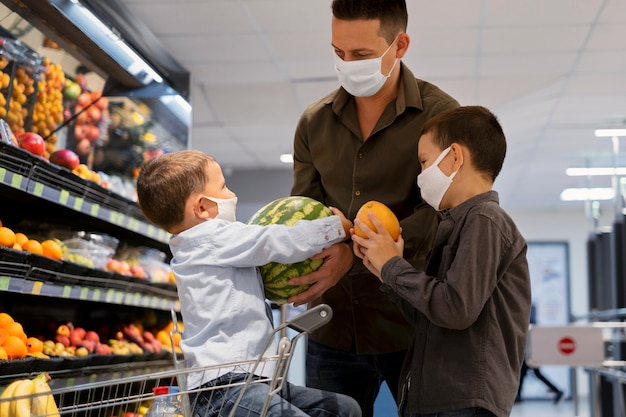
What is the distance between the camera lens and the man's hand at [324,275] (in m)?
2.38

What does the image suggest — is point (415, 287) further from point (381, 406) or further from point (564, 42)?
point (564, 42)

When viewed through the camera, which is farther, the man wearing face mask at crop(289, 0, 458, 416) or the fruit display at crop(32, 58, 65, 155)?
the fruit display at crop(32, 58, 65, 155)

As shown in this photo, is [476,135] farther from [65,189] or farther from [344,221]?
[65,189]

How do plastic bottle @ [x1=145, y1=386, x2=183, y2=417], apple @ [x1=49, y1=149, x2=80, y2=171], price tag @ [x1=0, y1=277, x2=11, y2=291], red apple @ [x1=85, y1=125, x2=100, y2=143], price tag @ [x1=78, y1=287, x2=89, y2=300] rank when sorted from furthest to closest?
red apple @ [x1=85, y1=125, x2=100, y2=143] < apple @ [x1=49, y1=149, x2=80, y2=171] < price tag @ [x1=78, y1=287, x2=89, y2=300] < price tag @ [x1=0, y1=277, x2=11, y2=291] < plastic bottle @ [x1=145, y1=386, x2=183, y2=417]

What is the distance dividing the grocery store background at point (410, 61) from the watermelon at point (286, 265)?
2.40 meters

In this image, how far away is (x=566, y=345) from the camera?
614 cm

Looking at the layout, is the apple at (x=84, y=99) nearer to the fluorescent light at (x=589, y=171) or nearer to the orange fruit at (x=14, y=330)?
the orange fruit at (x=14, y=330)

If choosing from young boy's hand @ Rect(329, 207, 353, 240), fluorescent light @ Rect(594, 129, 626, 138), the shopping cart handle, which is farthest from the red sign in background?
fluorescent light @ Rect(594, 129, 626, 138)

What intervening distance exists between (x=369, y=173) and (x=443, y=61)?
5.59m

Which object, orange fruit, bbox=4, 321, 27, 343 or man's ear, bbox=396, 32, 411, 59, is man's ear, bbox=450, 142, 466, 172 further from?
orange fruit, bbox=4, 321, 27, 343

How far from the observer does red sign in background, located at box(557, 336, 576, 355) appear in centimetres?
612

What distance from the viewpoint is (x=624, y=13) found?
6.59 m

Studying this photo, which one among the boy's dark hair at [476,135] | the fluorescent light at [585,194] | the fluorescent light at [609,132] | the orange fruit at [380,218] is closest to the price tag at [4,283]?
the orange fruit at [380,218]

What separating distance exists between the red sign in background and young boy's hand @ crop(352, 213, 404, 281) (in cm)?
426
